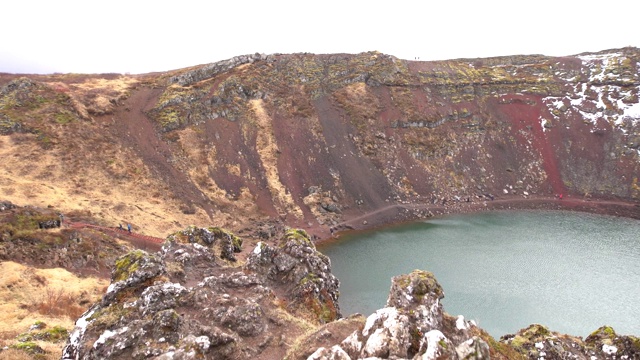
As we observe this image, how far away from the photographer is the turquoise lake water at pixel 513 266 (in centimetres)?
3894

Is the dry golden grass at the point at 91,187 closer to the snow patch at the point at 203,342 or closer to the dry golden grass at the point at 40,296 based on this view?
the dry golden grass at the point at 40,296

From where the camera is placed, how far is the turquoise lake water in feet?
128

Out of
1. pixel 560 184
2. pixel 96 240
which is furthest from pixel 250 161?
pixel 560 184

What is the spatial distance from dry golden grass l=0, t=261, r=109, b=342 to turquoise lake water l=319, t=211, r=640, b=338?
80.9 feet

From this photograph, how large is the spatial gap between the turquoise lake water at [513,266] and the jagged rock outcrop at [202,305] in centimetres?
1634

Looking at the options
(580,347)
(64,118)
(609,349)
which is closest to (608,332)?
(609,349)

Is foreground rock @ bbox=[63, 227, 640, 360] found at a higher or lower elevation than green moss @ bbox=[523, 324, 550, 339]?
higher

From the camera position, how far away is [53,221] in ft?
121

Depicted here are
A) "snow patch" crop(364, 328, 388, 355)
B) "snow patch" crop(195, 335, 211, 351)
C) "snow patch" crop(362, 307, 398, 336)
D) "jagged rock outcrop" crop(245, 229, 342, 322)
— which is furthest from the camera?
"jagged rock outcrop" crop(245, 229, 342, 322)

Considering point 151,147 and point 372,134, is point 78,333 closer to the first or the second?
point 151,147

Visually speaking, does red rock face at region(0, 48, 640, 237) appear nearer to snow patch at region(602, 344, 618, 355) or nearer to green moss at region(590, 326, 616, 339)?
green moss at region(590, 326, 616, 339)

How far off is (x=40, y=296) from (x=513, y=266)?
52561mm

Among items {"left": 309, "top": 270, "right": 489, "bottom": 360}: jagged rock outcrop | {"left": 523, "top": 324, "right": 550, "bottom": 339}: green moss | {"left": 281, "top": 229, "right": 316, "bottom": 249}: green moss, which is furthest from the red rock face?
{"left": 309, "top": 270, "right": 489, "bottom": 360}: jagged rock outcrop

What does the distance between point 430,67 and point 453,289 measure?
7497 centimetres
